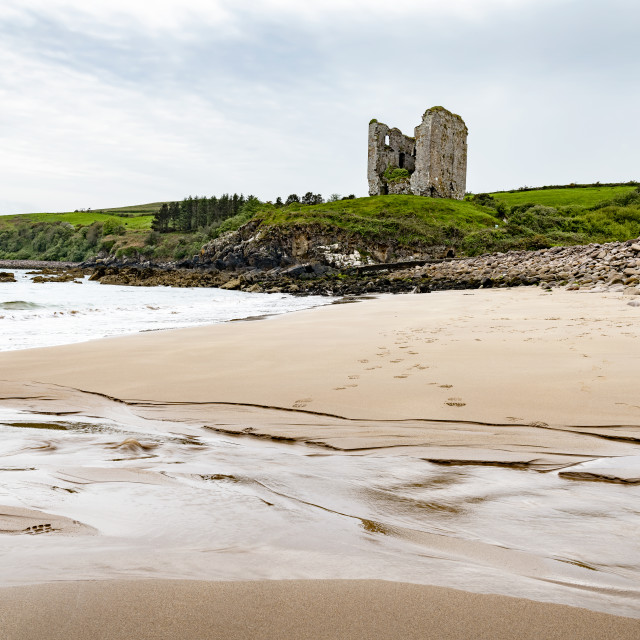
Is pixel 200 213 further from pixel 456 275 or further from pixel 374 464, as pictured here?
pixel 374 464

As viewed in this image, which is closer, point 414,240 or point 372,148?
point 414,240

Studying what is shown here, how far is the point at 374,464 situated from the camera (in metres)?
2.80

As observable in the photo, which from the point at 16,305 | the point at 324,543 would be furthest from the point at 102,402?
the point at 16,305

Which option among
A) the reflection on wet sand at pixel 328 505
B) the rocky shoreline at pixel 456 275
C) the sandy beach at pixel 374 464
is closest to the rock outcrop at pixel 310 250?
the rocky shoreline at pixel 456 275

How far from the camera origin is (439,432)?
3305 mm

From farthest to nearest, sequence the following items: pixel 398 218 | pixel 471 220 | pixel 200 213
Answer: pixel 200 213 < pixel 471 220 < pixel 398 218

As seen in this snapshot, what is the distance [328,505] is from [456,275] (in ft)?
80.2

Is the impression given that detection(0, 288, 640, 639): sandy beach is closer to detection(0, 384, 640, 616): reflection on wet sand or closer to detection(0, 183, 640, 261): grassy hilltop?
detection(0, 384, 640, 616): reflection on wet sand

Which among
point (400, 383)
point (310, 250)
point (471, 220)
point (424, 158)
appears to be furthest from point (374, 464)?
point (424, 158)

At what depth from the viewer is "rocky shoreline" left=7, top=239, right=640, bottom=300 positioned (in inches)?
679

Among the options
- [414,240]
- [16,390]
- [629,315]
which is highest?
[414,240]

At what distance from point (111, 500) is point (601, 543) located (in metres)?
1.86

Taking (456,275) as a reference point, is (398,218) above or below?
above

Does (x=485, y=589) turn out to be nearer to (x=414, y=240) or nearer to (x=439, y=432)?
(x=439, y=432)
